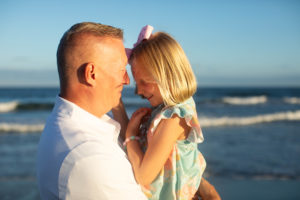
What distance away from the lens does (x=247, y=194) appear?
4.57 m

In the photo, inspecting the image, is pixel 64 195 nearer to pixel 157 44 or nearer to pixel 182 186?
pixel 182 186

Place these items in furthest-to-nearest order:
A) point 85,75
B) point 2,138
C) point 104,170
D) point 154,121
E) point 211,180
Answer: point 2,138 < point 211,180 < point 154,121 < point 85,75 < point 104,170

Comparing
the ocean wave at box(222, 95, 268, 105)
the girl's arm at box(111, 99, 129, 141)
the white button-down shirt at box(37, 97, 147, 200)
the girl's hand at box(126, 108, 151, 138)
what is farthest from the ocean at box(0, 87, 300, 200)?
the ocean wave at box(222, 95, 268, 105)

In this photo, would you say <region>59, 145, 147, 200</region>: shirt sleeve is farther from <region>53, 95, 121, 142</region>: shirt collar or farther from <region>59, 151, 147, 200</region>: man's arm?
<region>53, 95, 121, 142</region>: shirt collar

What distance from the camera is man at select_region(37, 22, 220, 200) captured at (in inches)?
47.3

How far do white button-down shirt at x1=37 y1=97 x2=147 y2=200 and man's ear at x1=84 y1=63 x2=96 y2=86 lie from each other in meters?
0.20

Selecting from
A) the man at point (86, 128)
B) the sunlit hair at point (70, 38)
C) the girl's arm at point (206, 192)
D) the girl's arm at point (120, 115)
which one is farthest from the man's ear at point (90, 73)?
the girl's arm at point (206, 192)

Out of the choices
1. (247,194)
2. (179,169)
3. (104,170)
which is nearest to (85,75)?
(104,170)

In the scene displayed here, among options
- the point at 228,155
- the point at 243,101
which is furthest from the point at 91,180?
the point at 243,101

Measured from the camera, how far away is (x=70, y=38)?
154 centimetres

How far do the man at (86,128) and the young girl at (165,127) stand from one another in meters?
0.25

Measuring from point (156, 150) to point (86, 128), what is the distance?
1.87 feet

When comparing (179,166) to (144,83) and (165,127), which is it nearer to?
(165,127)

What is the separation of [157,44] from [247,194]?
3687 millimetres
